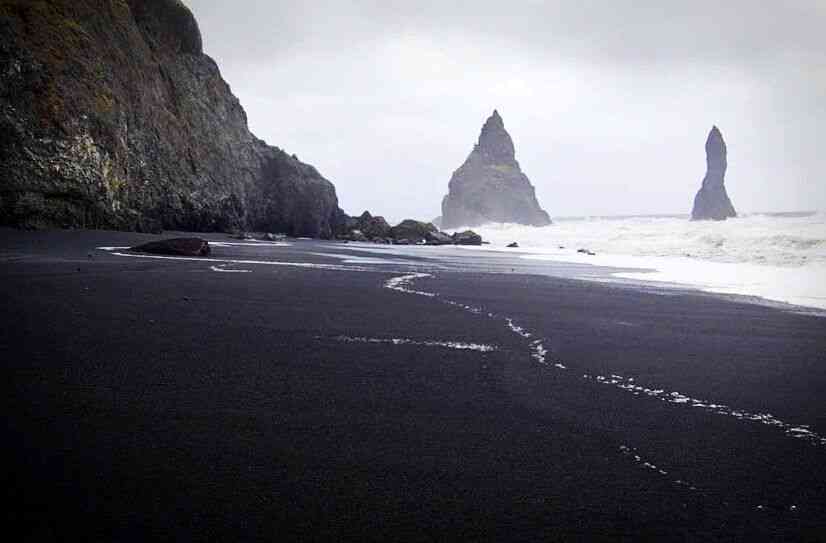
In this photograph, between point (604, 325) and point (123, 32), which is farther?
point (123, 32)

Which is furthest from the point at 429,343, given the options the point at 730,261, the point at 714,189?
the point at 714,189

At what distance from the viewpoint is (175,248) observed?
13.7 metres

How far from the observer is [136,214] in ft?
69.2

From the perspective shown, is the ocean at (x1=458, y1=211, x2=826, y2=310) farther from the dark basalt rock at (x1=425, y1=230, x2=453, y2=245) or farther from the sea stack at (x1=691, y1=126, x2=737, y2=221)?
the sea stack at (x1=691, y1=126, x2=737, y2=221)

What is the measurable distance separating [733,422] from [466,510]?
2.04 m

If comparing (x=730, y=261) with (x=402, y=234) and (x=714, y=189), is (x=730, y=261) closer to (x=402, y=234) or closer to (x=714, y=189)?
(x=402, y=234)

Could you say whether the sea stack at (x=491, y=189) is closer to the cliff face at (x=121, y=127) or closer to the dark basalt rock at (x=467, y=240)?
the dark basalt rock at (x=467, y=240)

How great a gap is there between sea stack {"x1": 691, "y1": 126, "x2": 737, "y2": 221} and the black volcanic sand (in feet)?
400

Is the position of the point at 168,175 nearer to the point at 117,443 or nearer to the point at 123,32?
the point at 123,32

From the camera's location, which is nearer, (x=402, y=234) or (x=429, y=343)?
(x=429, y=343)

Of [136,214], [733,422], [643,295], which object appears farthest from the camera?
[136,214]

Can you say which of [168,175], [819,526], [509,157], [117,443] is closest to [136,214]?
[168,175]

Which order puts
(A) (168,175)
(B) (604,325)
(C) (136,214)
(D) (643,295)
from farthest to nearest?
(A) (168,175)
(C) (136,214)
(D) (643,295)
(B) (604,325)

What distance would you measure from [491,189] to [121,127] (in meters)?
105
